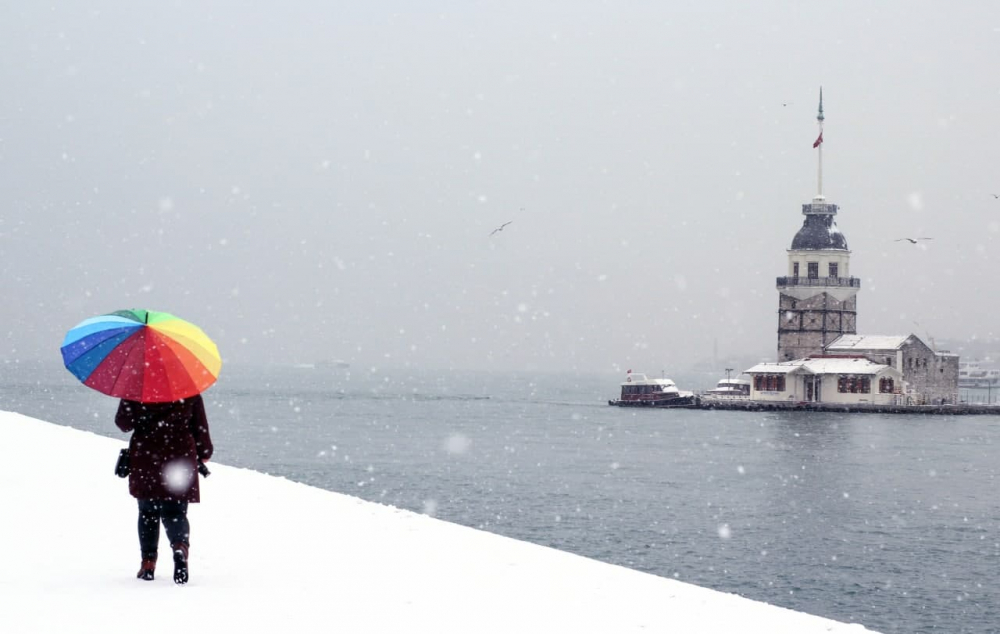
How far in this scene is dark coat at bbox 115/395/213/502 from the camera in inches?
347

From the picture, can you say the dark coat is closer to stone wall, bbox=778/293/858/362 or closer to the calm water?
the calm water

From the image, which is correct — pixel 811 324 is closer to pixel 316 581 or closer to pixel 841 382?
pixel 841 382

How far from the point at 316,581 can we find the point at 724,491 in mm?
33013

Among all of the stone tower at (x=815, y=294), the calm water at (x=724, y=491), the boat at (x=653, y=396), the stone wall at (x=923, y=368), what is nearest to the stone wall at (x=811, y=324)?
the stone tower at (x=815, y=294)

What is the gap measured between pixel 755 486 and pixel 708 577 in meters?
19.8

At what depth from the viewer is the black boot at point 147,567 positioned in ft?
30.1

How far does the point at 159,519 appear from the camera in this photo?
356 inches

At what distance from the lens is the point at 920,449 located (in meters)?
63.3

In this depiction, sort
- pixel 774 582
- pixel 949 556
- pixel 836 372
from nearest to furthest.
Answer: pixel 774 582 → pixel 949 556 → pixel 836 372

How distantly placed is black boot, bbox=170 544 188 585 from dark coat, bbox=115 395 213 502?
1.37 feet

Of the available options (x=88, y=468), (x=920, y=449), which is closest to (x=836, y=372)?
(x=920, y=449)

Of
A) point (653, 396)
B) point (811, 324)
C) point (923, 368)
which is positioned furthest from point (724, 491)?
point (653, 396)

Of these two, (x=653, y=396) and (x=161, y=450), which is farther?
(x=653, y=396)

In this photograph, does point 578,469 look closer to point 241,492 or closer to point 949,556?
point 949,556
